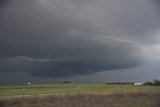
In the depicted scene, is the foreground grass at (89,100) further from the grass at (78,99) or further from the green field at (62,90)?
the green field at (62,90)

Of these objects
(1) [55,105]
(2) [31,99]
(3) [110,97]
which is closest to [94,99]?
(3) [110,97]

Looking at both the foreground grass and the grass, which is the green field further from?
the foreground grass

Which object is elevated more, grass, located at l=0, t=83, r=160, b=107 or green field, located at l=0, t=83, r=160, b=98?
A: green field, located at l=0, t=83, r=160, b=98

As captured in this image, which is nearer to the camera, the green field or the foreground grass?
the foreground grass

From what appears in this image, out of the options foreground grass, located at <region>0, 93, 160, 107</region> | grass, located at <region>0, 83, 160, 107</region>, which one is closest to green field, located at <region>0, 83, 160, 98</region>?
grass, located at <region>0, 83, 160, 107</region>

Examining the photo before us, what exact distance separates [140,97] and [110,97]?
343 inches

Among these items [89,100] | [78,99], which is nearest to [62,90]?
[89,100]

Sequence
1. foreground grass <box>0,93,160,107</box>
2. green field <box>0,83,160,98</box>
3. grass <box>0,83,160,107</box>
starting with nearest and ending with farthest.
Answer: foreground grass <box>0,93,160,107</box> → grass <box>0,83,160,107</box> → green field <box>0,83,160,98</box>

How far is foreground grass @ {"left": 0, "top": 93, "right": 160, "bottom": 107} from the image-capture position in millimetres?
43781

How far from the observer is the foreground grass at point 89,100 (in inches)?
1724

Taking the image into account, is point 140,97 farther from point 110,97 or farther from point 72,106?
point 72,106

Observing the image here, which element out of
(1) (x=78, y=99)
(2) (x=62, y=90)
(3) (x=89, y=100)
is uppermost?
(2) (x=62, y=90)

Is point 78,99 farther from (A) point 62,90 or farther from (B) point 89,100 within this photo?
(A) point 62,90

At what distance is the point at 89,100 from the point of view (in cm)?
5109
